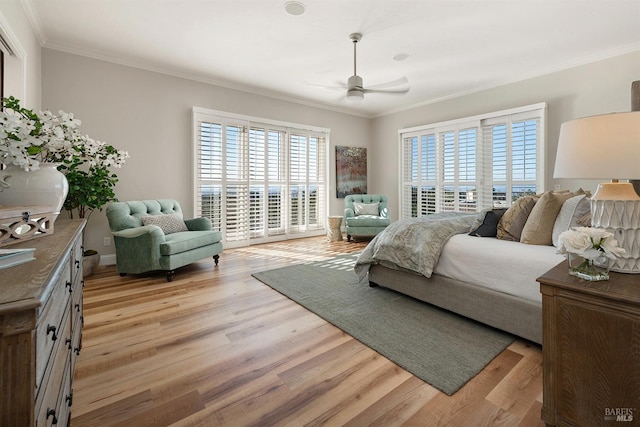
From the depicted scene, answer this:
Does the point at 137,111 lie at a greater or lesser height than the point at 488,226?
→ greater

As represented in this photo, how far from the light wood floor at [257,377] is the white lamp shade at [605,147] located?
110 cm

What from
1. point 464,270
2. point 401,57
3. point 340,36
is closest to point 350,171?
point 401,57

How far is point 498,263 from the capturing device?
2.07 metres

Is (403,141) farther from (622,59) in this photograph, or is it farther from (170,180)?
(170,180)

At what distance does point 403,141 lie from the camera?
6.36 metres

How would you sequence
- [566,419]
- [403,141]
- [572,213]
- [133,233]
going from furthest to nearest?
[403,141]
[133,233]
[572,213]
[566,419]

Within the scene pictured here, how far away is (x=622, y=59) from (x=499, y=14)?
2.14m

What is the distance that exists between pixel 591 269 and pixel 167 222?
4.04 metres

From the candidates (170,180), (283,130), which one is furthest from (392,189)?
(170,180)

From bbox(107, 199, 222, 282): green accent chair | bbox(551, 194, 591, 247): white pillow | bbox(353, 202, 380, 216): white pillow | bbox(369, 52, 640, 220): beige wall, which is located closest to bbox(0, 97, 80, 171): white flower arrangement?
bbox(107, 199, 222, 282): green accent chair

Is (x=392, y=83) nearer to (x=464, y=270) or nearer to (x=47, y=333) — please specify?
(x=464, y=270)

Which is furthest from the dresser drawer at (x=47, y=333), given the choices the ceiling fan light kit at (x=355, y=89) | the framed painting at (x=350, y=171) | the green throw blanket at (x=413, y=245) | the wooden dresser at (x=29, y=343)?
the framed painting at (x=350, y=171)

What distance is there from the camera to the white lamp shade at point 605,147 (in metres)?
1.11
